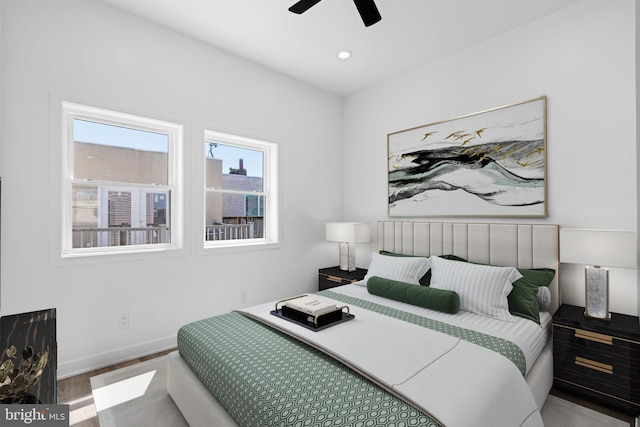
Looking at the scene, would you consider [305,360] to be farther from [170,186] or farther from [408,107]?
[408,107]

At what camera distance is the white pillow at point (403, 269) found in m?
2.76

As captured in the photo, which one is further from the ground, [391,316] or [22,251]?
[22,251]

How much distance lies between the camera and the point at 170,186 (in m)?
2.92

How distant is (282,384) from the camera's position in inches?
52.3

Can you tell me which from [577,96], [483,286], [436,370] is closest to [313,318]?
[436,370]

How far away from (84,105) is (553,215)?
3.78 meters

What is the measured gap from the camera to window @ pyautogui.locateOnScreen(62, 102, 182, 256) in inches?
96.8

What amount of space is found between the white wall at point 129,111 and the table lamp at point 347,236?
1.41 ft

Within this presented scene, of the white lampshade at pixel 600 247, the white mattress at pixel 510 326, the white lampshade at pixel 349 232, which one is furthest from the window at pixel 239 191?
the white lampshade at pixel 600 247

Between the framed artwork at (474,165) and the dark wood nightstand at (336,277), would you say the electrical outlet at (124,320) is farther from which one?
the framed artwork at (474,165)

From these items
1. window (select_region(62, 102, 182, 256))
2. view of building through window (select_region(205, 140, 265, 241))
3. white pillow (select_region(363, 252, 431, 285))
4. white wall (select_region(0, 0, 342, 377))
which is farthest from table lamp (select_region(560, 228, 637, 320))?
window (select_region(62, 102, 182, 256))

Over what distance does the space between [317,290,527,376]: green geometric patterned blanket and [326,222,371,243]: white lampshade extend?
46.6 inches

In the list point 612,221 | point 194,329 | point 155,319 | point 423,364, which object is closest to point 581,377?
point 612,221

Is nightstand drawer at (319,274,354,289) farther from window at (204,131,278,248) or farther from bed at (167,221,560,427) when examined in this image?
bed at (167,221,560,427)
